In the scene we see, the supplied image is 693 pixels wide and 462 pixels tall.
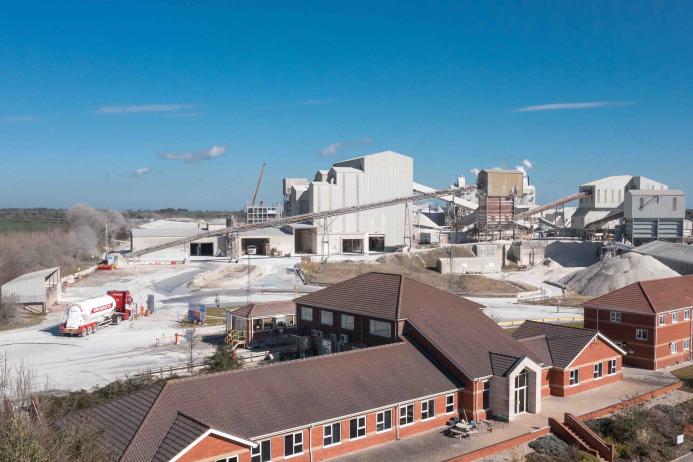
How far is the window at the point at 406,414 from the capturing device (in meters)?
26.8

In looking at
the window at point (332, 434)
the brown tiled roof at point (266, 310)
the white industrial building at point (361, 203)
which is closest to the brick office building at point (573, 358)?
the window at point (332, 434)

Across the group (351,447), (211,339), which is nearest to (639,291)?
(351,447)

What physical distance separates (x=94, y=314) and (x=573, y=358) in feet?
119

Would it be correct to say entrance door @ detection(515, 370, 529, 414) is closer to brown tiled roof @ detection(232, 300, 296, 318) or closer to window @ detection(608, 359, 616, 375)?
window @ detection(608, 359, 616, 375)

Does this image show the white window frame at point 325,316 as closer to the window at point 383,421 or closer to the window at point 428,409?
the window at point 428,409

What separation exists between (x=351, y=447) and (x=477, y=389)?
271 inches

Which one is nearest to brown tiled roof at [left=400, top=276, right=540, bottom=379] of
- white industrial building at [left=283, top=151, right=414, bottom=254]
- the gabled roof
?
the gabled roof

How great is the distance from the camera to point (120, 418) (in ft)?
72.7

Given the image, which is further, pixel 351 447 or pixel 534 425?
pixel 534 425

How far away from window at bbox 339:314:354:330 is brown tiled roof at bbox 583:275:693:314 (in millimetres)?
17128

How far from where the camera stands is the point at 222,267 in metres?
90.3

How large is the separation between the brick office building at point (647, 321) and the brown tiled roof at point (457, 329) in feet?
35.2

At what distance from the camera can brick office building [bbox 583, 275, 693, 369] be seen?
131ft

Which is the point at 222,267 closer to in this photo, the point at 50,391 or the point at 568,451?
the point at 50,391
